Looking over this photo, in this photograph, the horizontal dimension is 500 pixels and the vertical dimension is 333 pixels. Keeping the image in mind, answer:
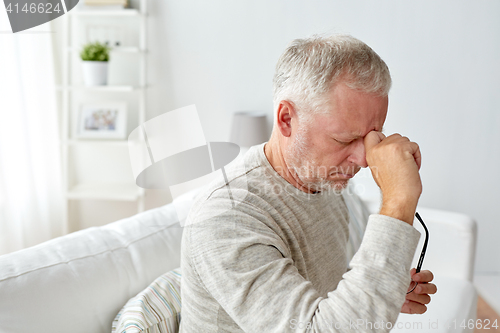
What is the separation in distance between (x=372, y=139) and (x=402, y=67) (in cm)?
213

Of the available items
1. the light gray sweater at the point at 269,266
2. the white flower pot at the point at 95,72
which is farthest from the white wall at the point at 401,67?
the light gray sweater at the point at 269,266

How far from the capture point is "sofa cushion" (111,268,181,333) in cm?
106

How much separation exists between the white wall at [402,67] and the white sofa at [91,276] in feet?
4.36

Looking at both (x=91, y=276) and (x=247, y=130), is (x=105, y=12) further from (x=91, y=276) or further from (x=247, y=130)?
(x=91, y=276)

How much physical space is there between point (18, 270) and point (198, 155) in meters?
0.56

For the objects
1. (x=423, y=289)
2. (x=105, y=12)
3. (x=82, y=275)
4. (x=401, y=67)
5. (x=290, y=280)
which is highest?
(x=105, y=12)

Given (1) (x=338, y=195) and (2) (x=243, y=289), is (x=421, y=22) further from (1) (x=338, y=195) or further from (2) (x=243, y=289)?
(2) (x=243, y=289)

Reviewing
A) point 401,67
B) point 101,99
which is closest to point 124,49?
point 101,99

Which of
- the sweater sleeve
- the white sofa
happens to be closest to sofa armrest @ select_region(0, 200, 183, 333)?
the white sofa

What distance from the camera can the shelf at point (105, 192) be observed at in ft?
9.82

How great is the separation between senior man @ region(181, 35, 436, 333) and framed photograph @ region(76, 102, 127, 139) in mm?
2219

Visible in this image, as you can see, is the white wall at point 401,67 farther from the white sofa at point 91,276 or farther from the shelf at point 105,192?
the white sofa at point 91,276

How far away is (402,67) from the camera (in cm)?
279

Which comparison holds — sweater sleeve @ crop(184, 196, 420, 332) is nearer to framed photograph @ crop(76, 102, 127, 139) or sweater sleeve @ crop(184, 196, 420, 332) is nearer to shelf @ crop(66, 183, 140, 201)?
shelf @ crop(66, 183, 140, 201)
